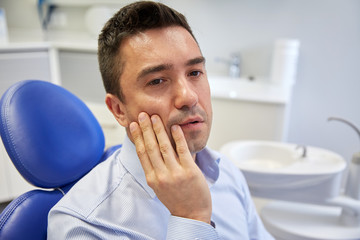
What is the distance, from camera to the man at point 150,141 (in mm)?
646

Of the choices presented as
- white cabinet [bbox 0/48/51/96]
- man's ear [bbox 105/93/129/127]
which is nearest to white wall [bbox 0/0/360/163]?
white cabinet [bbox 0/48/51/96]

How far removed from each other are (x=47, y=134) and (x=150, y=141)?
0.30 m

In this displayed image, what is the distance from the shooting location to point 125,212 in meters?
0.72

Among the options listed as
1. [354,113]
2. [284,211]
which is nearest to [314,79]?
[354,113]

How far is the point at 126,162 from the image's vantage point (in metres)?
0.79

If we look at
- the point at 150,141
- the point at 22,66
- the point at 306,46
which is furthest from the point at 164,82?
the point at 306,46

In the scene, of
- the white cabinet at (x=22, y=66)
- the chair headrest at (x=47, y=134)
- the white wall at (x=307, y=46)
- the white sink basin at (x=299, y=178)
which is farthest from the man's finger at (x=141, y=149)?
the white wall at (x=307, y=46)

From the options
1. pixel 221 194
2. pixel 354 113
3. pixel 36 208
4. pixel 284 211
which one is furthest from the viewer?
pixel 354 113

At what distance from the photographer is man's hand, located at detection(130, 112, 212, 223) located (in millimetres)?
635

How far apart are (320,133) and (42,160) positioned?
224 cm

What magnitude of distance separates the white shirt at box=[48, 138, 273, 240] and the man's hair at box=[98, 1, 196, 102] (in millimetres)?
178

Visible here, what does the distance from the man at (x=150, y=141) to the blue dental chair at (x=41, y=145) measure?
8 cm

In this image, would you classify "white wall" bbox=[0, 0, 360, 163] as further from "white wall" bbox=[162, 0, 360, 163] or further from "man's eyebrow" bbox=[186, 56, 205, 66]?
"man's eyebrow" bbox=[186, 56, 205, 66]

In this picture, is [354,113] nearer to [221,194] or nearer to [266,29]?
[266,29]
